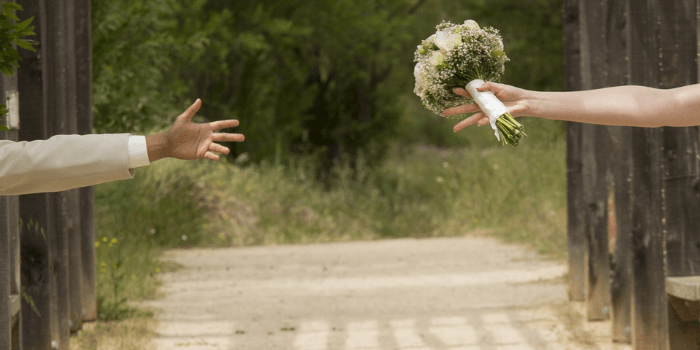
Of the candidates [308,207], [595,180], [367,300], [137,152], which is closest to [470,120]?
[137,152]

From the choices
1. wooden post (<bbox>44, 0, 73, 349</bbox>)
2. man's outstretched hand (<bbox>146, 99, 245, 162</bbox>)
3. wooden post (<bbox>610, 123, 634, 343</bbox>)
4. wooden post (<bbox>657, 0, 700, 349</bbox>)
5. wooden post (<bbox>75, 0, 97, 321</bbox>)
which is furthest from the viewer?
wooden post (<bbox>75, 0, 97, 321</bbox>)

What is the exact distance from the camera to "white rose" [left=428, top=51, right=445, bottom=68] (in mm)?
2537

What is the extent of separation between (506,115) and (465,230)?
345 inches

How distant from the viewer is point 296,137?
15.3m

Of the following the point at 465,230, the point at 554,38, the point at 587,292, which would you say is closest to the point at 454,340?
the point at 587,292

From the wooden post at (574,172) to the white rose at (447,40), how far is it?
3.57 meters

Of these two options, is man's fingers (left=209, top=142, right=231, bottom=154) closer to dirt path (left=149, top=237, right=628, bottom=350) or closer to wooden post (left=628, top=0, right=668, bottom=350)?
wooden post (left=628, top=0, right=668, bottom=350)

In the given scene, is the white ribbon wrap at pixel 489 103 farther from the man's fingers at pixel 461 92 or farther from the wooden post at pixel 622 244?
the wooden post at pixel 622 244

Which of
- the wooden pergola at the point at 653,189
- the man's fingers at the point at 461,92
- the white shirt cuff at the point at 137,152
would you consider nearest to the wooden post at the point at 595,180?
the wooden pergola at the point at 653,189

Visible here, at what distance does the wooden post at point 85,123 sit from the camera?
5621 millimetres

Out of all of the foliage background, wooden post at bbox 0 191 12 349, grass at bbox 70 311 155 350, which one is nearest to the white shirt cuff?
wooden post at bbox 0 191 12 349

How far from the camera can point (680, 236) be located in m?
3.99

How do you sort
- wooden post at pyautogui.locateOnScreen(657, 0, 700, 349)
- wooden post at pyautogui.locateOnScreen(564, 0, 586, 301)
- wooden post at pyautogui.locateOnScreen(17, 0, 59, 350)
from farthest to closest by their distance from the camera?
wooden post at pyautogui.locateOnScreen(564, 0, 586, 301), wooden post at pyautogui.locateOnScreen(17, 0, 59, 350), wooden post at pyautogui.locateOnScreen(657, 0, 700, 349)

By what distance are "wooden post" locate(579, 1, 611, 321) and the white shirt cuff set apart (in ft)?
13.2
